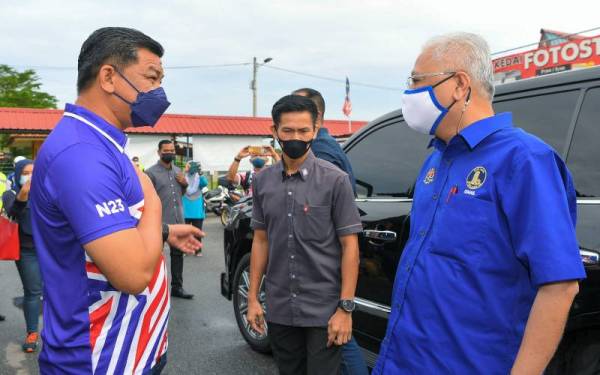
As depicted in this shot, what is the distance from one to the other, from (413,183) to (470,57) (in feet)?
4.93

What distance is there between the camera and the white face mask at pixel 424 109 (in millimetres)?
1672

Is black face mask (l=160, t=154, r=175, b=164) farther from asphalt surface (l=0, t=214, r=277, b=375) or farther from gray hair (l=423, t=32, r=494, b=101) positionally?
gray hair (l=423, t=32, r=494, b=101)

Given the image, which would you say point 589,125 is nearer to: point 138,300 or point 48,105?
point 138,300

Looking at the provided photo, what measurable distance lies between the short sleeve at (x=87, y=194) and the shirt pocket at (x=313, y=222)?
1115 millimetres

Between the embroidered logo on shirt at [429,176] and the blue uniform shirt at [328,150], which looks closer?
the embroidered logo on shirt at [429,176]

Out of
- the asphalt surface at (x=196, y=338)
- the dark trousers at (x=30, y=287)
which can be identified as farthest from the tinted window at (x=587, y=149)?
the dark trousers at (x=30, y=287)

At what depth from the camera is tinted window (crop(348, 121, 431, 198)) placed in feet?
10.2

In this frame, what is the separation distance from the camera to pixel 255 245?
277 centimetres

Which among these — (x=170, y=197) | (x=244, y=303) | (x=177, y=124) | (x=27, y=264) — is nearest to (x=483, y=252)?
(x=244, y=303)

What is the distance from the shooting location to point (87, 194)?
4.66ft

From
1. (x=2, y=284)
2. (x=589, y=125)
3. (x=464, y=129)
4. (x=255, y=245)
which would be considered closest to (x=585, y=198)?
(x=589, y=125)

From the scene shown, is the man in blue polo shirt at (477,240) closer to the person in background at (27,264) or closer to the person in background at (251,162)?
the person in background at (251,162)

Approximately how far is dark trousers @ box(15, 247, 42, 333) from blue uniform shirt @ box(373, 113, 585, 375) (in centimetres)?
395

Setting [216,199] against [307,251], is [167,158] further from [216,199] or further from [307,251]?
[216,199]
